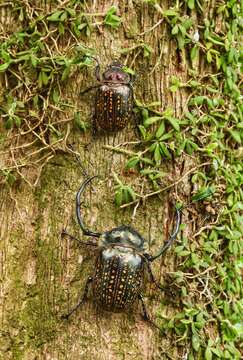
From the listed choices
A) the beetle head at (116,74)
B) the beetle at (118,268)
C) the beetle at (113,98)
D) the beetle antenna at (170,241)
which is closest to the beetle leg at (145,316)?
the beetle at (118,268)

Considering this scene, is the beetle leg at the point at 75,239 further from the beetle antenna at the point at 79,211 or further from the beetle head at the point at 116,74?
the beetle head at the point at 116,74

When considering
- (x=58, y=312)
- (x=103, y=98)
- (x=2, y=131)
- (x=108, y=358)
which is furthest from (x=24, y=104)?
(x=108, y=358)

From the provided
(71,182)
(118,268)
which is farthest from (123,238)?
(71,182)

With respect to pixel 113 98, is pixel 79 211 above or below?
below

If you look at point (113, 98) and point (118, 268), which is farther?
point (113, 98)

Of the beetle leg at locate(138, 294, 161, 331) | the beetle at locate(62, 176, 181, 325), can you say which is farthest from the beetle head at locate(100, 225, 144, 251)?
the beetle leg at locate(138, 294, 161, 331)

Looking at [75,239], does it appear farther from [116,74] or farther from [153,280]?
[116,74]

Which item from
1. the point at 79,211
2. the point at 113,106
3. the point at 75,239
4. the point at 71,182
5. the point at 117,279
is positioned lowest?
the point at 117,279
